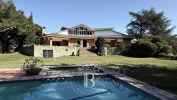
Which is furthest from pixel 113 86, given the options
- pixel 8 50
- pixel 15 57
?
pixel 8 50

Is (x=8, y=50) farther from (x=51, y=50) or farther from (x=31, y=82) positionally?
(x=31, y=82)

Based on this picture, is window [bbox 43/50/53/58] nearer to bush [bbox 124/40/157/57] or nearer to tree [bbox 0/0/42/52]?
tree [bbox 0/0/42/52]

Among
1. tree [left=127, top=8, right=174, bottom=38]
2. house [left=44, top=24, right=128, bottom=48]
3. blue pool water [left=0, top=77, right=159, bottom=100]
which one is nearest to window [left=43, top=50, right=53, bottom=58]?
house [left=44, top=24, right=128, bottom=48]

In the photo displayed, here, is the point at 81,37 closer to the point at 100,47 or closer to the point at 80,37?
the point at 80,37

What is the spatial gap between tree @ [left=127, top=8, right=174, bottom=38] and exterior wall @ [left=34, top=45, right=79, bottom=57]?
2499 centimetres

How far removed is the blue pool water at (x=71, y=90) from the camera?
44.7 feet

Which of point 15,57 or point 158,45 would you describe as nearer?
point 15,57

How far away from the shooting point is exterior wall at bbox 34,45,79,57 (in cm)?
3664

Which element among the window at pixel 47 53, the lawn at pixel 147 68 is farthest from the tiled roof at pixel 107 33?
the lawn at pixel 147 68

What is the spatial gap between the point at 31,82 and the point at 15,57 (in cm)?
1940

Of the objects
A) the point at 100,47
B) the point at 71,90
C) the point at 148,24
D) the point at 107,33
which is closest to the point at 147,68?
the point at 71,90

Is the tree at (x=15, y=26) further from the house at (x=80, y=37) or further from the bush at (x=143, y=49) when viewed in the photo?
the bush at (x=143, y=49)

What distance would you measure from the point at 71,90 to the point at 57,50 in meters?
23.3

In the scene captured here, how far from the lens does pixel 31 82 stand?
16.8 m
